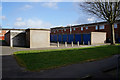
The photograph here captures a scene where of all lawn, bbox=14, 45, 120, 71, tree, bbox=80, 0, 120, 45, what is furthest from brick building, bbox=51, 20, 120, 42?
lawn, bbox=14, 45, 120, 71

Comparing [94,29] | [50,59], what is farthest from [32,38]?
[94,29]

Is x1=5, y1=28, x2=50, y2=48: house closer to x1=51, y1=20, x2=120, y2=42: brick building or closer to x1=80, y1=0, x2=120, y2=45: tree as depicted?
x1=80, y1=0, x2=120, y2=45: tree

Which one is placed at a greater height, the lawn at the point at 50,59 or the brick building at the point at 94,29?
the brick building at the point at 94,29

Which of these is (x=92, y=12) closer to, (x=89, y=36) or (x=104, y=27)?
(x=89, y=36)

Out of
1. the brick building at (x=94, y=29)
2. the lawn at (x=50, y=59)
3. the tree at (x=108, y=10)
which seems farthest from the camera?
the brick building at (x=94, y=29)

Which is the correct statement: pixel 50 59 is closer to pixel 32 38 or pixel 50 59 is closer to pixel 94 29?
pixel 32 38

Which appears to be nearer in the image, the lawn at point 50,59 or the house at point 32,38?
the lawn at point 50,59

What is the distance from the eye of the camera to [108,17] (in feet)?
64.8

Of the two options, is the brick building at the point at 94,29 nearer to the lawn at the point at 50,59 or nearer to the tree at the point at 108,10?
the tree at the point at 108,10

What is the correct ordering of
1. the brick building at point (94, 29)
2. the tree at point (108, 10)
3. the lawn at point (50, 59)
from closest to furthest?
the lawn at point (50, 59) < the tree at point (108, 10) < the brick building at point (94, 29)

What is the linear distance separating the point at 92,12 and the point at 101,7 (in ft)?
5.79

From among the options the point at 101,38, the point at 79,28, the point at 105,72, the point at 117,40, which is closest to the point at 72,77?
the point at 105,72

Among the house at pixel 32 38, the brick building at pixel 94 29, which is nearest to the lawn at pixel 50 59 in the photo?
the house at pixel 32 38

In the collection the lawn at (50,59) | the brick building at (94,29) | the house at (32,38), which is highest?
the brick building at (94,29)
